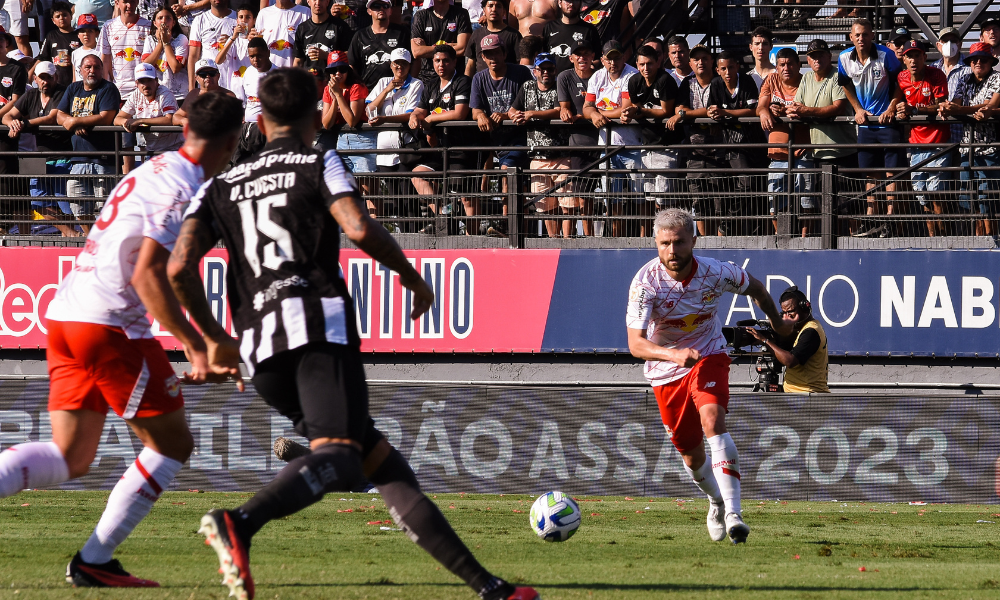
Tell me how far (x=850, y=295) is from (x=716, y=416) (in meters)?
7.00

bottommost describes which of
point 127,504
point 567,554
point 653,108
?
point 567,554

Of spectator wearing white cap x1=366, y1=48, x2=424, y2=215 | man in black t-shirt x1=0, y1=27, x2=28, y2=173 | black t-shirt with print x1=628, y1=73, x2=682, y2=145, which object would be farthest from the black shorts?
man in black t-shirt x1=0, y1=27, x2=28, y2=173

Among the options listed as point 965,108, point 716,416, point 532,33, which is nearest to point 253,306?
point 716,416

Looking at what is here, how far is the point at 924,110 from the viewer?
14.2m

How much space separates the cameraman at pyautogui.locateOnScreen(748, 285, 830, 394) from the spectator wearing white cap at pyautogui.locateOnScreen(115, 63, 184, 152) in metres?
8.30

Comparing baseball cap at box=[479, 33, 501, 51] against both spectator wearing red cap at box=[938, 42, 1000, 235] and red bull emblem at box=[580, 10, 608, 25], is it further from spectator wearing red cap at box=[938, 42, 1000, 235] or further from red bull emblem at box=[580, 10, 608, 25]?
spectator wearing red cap at box=[938, 42, 1000, 235]

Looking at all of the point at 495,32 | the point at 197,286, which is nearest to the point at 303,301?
the point at 197,286

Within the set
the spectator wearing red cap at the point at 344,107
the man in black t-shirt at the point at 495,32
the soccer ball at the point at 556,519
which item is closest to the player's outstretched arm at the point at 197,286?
the soccer ball at the point at 556,519

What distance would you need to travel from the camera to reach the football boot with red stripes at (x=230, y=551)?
4.15 metres

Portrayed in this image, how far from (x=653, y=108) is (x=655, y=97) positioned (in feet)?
0.44

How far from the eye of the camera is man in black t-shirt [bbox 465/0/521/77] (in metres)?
15.8

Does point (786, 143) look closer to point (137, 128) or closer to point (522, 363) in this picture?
point (522, 363)

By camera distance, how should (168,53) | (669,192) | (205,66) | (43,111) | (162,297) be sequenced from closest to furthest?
(162,297) → (669,192) → (205,66) → (43,111) → (168,53)

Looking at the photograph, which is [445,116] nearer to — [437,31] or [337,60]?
[337,60]
